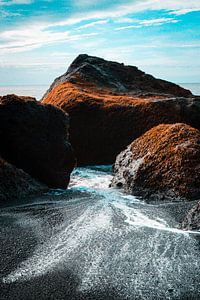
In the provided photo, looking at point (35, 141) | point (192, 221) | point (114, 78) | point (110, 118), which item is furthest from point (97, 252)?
point (114, 78)

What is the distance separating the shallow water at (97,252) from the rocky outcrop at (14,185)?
833 mm

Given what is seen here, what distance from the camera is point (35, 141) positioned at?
14.7 meters

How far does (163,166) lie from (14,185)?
5460 mm

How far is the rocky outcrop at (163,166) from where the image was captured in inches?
494

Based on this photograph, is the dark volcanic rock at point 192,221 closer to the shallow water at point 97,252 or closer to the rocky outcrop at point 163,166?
the shallow water at point 97,252

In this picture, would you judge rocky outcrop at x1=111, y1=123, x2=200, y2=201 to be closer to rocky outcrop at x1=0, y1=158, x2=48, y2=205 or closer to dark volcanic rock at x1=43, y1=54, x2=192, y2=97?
rocky outcrop at x1=0, y1=158, x2=48, y2=205

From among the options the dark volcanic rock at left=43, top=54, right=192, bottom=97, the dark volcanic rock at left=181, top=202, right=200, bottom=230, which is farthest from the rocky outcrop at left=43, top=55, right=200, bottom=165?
the dark volcanic rock at left=181, top=202, right=200, bottom=230

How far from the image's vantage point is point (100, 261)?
739cm

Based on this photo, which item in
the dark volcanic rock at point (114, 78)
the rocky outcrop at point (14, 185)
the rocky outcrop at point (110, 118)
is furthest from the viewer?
the dark volcanic rock at point (114, 78)

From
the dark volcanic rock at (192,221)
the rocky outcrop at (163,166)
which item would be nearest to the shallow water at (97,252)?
the dark volcanic rock at (192,221)

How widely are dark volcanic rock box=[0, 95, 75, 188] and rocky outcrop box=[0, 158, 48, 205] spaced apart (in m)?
1.00

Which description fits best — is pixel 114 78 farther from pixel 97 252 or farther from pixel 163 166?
pixel 97 252

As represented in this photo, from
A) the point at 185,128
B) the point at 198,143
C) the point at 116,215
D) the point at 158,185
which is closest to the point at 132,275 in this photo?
the point at 116,215

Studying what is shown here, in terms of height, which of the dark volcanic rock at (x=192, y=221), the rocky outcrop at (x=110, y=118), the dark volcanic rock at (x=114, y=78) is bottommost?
the dark volcanic rock at (x=192, y=221)
